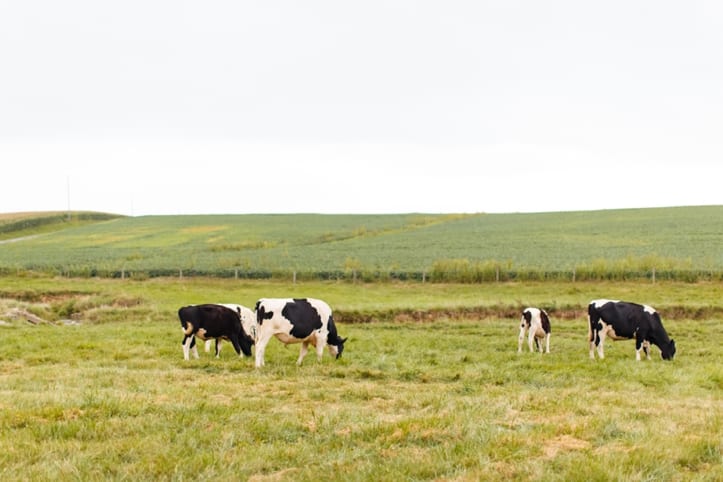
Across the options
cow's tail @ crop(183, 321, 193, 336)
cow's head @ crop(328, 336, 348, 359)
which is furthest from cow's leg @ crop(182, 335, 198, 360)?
cow's head @ crop(328, 336, 348, 359)

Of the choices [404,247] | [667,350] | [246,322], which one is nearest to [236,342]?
[246,322]

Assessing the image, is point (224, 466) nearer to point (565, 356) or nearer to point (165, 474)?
point (165, 474)

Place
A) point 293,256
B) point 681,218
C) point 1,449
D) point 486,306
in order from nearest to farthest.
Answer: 1. point 1,449
2. point 486,306
3. point 293,256
4. point 681,218

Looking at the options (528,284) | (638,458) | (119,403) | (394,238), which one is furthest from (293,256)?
(638,458)

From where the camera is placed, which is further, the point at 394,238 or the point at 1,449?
the point at 394,238

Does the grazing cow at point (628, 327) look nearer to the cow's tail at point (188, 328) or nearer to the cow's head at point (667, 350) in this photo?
the cow's head at point (667, 350)

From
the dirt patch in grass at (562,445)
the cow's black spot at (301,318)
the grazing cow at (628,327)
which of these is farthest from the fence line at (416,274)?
the dirt patch in grass at (562,445)

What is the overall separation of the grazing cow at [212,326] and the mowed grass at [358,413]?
75cm

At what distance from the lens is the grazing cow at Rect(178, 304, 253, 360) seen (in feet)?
52.6

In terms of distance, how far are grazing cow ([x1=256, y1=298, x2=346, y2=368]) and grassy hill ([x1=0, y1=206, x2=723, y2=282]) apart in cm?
2351

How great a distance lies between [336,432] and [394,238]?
2169 inches

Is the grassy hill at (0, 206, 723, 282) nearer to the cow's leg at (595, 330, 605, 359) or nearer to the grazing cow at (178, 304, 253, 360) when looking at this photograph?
the cow's leg at (595, 330, 605, 359)

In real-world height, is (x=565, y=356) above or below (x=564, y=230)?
A: below

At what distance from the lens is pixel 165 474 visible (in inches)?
234
